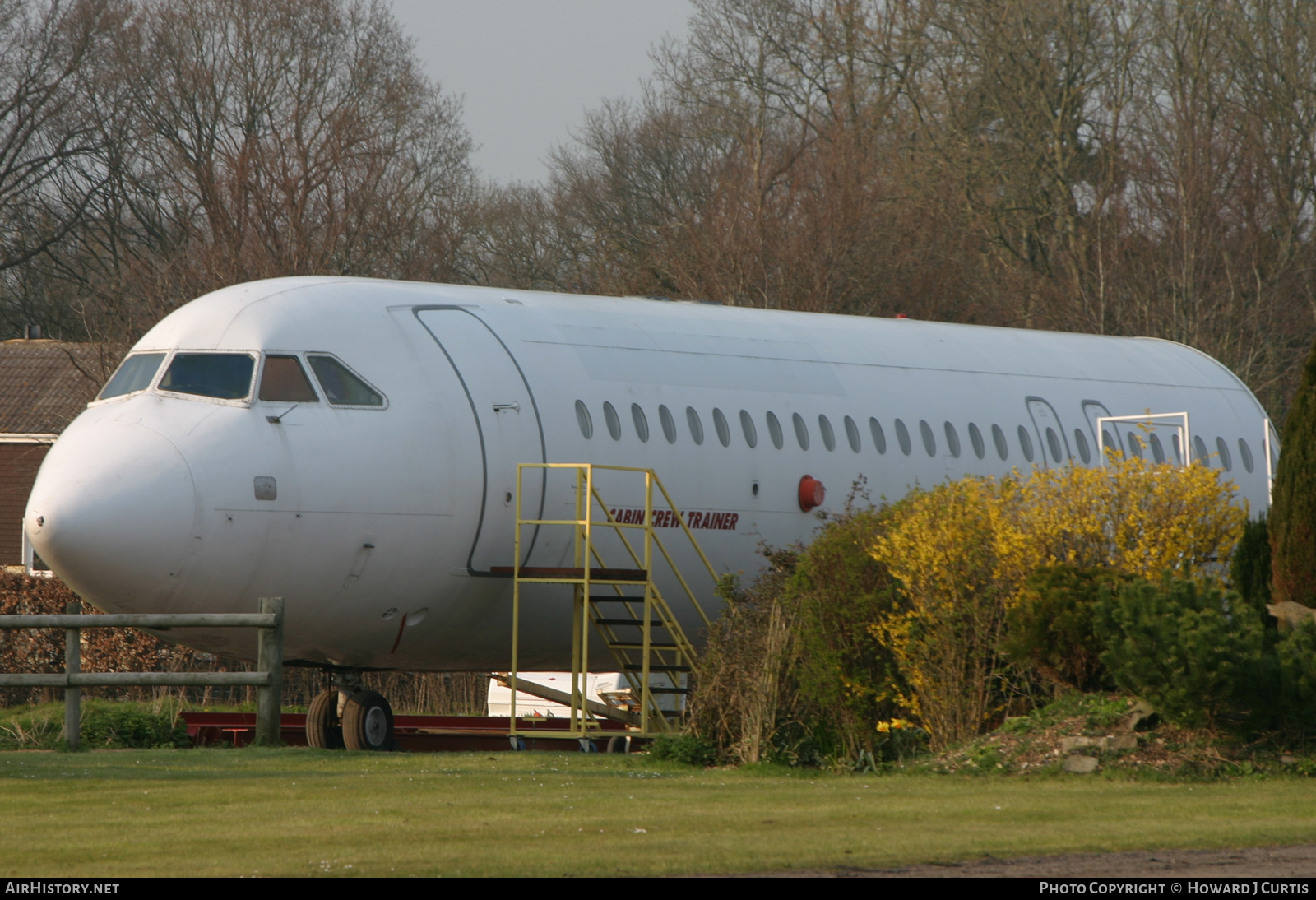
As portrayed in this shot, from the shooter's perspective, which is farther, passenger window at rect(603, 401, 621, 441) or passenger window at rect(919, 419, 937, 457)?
passenger window at rect(919, 419, 937, 457)

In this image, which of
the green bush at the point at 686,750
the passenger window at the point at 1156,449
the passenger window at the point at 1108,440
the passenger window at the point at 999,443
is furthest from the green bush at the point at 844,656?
the passenger window at the point at 1156,449

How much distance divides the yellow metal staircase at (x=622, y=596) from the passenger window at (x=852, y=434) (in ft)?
7.78

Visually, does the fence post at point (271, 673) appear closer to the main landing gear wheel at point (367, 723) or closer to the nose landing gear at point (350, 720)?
the nose landing gear at point (350, 720)

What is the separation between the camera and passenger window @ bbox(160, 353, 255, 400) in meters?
16.7

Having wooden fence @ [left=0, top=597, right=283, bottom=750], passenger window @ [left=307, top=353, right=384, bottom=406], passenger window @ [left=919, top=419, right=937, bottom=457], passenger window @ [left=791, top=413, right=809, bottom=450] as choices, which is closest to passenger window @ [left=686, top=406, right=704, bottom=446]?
passenger window @ [left=791, top=413, right=809, bottom=450]

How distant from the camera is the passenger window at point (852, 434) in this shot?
20750 mm

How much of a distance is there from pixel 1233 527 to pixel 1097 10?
93.8 ft

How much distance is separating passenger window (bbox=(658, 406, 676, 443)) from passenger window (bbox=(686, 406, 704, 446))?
20 centimetres

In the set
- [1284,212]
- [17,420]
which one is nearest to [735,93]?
[1284,212]

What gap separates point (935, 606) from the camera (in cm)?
1557

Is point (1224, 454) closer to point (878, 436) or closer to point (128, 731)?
point (878, 436)

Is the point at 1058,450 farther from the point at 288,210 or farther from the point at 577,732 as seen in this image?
the point at 288,210

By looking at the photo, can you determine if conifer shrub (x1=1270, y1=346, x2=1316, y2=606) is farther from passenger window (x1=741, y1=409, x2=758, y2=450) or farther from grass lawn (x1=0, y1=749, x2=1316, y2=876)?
passenger window (x1=741, y1=409, x2=758, y2=450)

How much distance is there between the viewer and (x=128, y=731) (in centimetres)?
1786
